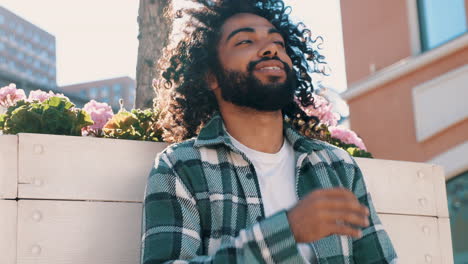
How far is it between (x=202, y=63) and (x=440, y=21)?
587 centimetres

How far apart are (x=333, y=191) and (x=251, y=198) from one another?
79cm

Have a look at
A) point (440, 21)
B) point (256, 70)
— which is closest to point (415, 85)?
point (440, 21)

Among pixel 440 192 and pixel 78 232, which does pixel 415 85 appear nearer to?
pixel 440 192

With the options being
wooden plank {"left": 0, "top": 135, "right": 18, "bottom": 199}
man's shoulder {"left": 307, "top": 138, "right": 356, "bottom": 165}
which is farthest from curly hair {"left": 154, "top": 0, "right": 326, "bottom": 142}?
wooden plank {"left": 0, "top": 135, "right": 18, "bottom": 199}

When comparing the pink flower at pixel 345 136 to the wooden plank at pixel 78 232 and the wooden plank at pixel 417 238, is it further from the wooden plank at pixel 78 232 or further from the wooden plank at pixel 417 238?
the wooden plank at pixel 78 232

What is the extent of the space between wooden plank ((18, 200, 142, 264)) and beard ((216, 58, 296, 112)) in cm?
59

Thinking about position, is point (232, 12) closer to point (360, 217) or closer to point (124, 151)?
point (124, 151)

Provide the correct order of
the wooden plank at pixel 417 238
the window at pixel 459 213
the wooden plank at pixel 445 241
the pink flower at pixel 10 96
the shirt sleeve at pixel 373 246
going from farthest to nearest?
the window at pixel 459 213 < the pink flower at pixel 10 96 < the wooden plank at pixel 445 241 < the wooden plank at pixel 417 238 < the shirt sleeve at pixel 373 246

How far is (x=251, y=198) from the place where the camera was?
2660mm

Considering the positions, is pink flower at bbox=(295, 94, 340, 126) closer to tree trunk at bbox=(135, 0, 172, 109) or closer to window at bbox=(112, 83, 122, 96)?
tree trunk at bbox=(135, 0, 172, 109)

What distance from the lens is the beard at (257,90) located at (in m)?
2.88

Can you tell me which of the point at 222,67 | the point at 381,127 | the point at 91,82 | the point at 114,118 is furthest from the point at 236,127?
the point at 91,82

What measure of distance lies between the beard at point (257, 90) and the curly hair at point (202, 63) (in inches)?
11.4

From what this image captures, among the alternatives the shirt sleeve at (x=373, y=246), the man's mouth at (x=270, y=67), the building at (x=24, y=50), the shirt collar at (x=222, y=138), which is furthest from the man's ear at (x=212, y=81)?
the building at (x=24, y=50)
